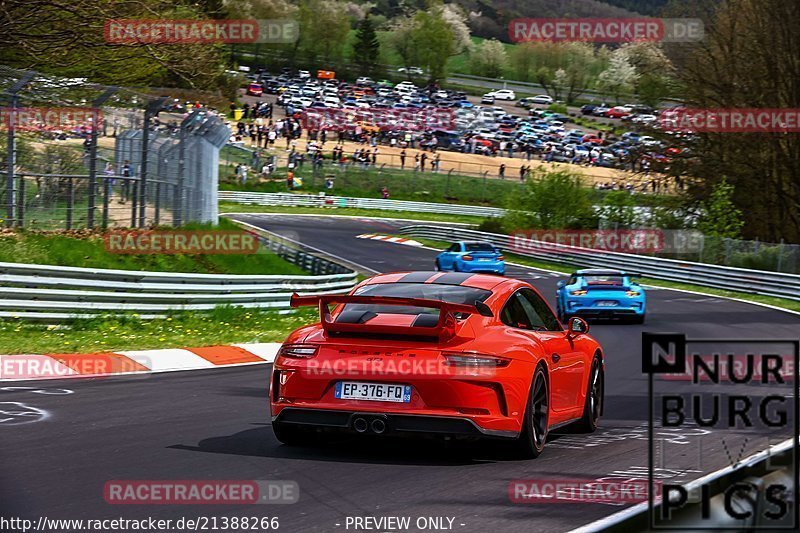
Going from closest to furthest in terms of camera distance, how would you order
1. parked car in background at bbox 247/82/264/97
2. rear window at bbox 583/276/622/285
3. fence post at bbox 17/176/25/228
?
fence post at bbox 17/176/25/228, rear window at bbox 583/276/622/285, parked car in background at bbox 247/82/264/97

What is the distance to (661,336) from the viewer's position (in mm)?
4312

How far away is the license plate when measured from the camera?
7687 millimetres

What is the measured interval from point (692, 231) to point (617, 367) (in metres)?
29.5

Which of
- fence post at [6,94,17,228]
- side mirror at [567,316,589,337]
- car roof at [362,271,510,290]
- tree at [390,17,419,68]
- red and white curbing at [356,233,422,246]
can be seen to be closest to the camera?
car roof at [362,271,510,290]

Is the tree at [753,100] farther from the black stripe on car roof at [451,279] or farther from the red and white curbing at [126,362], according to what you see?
the black stripe on car roof at [451,279]

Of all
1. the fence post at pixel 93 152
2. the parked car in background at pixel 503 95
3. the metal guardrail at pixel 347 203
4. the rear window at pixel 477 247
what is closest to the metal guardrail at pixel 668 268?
the rear window at pixel 477 247

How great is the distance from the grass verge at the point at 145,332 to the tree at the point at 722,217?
25.2 meters

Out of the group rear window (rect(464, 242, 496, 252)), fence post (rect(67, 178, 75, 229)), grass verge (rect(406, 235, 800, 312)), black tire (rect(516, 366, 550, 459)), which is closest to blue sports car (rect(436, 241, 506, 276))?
rear window (rect(464, 242, 496, 252))

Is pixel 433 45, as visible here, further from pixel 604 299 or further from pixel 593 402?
pixel 593 402

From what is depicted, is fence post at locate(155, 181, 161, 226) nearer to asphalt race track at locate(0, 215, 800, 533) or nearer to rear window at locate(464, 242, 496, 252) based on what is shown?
asphalt race track at locate(0, 215, 800, 533)

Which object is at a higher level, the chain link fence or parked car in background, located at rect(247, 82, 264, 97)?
parked car in background, located at rect(247, 82, 264, 97)

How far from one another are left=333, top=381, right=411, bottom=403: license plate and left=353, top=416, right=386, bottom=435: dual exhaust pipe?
142 millimetres

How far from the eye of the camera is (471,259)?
3691 centimetres

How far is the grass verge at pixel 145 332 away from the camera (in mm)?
14758
